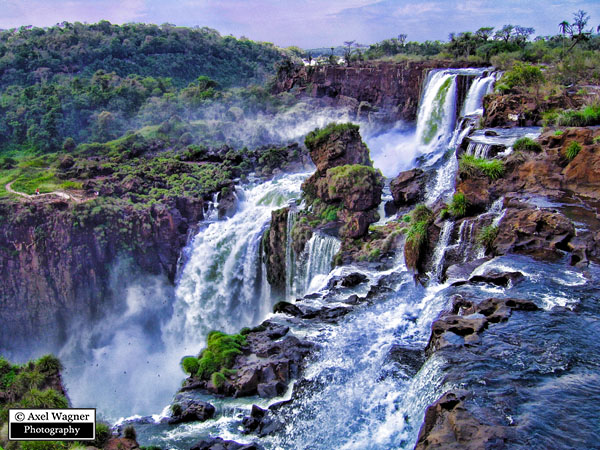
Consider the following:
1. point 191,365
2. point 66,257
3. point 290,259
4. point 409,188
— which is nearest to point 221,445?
point 191,365

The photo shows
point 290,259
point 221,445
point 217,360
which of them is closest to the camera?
point 221,445

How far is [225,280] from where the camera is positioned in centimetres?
2792

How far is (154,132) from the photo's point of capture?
1711 inches

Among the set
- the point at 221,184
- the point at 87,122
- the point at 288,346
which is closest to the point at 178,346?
the point at 221,184

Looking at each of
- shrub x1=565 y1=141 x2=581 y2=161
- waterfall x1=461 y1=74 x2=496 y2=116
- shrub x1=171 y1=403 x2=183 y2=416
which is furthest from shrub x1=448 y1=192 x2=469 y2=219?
waterfall x1=461 y1=74 x2=496 y2=116

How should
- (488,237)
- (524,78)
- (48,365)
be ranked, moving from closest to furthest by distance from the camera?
(48,365) → (488,237) → (524,78)

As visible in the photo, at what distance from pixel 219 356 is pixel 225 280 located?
13677mm

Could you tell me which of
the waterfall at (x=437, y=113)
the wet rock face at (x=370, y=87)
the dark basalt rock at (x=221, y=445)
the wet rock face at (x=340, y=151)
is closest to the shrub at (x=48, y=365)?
the dark basalt rock at (x=221, y=445)

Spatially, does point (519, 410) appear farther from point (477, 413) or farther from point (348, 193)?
point (348, 193)

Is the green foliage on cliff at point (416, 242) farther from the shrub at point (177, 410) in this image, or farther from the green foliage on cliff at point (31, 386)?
the green foliage on cliff at point (31, 386)

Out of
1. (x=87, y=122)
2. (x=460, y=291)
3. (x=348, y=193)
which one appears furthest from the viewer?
(x=87, y=122)

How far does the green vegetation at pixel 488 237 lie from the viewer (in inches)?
604

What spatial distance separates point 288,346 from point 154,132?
33.8 meters

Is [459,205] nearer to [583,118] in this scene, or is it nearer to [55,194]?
[583,118]
